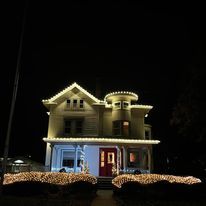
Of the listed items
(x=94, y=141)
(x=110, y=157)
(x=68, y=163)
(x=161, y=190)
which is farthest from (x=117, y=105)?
(x=161, y=190)

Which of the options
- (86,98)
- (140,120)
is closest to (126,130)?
(140,120)

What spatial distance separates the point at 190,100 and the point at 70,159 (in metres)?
14.7

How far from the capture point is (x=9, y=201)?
12773mm

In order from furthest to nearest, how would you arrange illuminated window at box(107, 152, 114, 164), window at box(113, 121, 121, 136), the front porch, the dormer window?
the dormer window
window at box(113, 121, 121, 136)
illuminated window at box(107, 152, 114, 164)
the front porch

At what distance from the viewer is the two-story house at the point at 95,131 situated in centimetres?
2539

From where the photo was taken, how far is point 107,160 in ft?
85.0

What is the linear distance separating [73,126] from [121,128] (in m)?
4.49

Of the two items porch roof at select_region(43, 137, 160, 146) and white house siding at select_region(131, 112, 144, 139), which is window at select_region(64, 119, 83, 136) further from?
white house siding at select_region(131, 112, 144, 139)

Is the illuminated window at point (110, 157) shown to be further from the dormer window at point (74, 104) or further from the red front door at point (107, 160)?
the dormer window at point (74, 104)

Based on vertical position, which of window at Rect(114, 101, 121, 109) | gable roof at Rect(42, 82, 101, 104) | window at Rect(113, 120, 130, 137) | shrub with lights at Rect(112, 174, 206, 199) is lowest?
shrub with lights at Rect(112, 174, 206, 199)

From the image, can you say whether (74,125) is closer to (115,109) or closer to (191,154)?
(115,109)

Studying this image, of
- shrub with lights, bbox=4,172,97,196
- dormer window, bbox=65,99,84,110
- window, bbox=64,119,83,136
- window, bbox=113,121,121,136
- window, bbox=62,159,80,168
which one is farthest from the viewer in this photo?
dormer window, bbox=65,99,84,110

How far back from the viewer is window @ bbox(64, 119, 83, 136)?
2672 cm

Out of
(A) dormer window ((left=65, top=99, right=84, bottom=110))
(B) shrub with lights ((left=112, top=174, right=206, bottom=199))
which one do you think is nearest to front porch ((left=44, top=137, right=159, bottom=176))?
(A) dormer window ((left=65, top=99, right=84, bottom=110))
